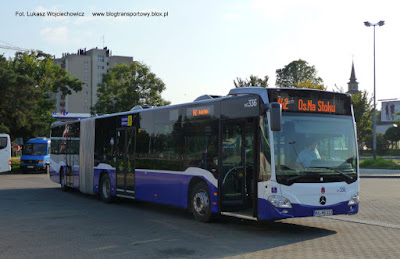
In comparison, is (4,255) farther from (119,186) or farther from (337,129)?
(119,186)

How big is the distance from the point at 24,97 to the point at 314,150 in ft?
113

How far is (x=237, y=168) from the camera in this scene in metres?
11.2

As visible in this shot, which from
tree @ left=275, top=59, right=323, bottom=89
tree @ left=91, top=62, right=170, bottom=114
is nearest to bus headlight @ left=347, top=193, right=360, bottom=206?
tree @ left=91, top=62, right=170, bottom=114

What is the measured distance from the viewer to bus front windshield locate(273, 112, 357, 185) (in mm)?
9977

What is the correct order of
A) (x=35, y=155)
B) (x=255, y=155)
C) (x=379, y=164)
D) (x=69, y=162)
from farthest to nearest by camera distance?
(x=379, y=164) < (x=35, y=155) < (x=69, y=162) < (x=255, y=155)

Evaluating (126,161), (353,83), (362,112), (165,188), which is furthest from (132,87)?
(353,83)

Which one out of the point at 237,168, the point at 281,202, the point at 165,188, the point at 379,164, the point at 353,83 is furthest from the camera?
the point at 353,83

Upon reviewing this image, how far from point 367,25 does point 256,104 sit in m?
36.2

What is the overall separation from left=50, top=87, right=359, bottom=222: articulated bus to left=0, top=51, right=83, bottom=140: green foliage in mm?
27977

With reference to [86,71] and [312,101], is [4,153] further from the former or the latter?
[86,71]

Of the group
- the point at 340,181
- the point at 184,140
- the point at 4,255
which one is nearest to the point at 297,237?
the point at 340,181

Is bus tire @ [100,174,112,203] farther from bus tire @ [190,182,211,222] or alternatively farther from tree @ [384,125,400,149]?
tree @ [384,125,400,149]

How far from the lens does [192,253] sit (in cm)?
827

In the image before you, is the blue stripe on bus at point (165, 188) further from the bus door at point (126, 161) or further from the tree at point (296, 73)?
the tree at point (296, 73)
